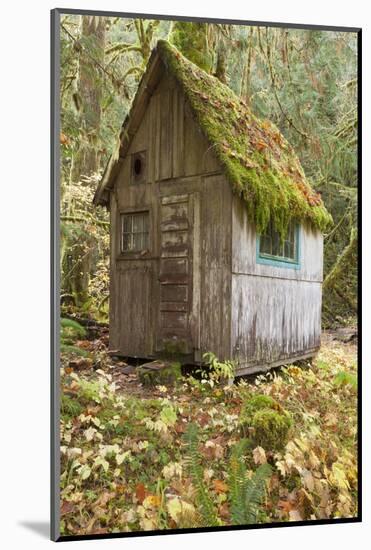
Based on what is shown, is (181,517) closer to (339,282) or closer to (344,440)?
(344,440)

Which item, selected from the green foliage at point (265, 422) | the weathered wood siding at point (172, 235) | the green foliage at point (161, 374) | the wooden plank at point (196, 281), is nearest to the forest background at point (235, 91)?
the weathered wood siding at point (172, 235)

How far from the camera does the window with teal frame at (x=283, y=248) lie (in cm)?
594

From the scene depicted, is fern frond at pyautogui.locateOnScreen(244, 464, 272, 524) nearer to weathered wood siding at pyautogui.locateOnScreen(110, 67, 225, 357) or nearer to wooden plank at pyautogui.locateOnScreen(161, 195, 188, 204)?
weathered wood siding at pyautogui.locateOnScreen(110, 67, 225, 357)

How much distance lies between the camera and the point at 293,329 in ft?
19.4

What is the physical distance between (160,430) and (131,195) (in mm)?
1829

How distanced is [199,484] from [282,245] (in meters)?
2.07

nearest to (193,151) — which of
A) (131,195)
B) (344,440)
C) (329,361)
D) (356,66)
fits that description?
(131,195)

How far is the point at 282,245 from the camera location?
6.06 meters

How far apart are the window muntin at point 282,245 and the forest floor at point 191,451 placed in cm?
91

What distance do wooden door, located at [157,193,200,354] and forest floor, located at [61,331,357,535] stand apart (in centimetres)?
38

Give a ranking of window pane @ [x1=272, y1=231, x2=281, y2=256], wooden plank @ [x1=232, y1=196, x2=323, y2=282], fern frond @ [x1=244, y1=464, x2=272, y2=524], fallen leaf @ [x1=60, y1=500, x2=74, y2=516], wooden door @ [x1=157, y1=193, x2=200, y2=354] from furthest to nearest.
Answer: window pane @ [x1=272, y1=231, x2=281, y2=256], wooden plank @ [x1=232, y1=196, x2=323, y2=282], wooden door @ [x1=157, y1=193, x2=200, y2=354], fern frond @ [x1=244, y1=464, x2=272, y2=524], fallen leaf @ [x1=60, y1=500, x2=74, y2=516]

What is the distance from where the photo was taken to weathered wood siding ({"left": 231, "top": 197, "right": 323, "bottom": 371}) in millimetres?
5672

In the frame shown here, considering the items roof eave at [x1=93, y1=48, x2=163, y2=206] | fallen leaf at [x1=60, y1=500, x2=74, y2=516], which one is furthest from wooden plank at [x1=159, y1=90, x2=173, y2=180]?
fallen leaf at [x1=60, y1=500, x2=74, y2=516]

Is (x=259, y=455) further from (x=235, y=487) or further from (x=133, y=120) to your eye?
(x=133, y=120)
